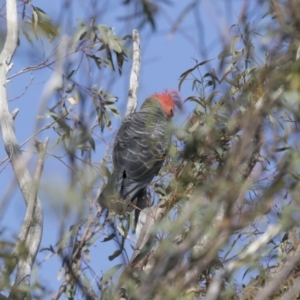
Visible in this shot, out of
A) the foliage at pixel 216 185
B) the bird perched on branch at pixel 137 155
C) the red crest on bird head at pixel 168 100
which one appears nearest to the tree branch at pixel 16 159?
the foliage at pixel 216 185

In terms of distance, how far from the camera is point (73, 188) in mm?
2045

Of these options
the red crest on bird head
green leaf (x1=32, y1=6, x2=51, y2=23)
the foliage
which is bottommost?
the foliage

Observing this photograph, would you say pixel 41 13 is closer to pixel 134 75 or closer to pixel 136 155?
pixel 134 75

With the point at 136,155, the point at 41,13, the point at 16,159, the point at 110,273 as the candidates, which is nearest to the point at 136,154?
the point at 136,155

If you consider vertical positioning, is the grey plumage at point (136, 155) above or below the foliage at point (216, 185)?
above

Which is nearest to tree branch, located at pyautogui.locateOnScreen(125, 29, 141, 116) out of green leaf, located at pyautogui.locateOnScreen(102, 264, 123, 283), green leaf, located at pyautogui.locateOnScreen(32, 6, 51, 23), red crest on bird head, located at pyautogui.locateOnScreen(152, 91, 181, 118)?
green leaf, located at pyautogui.locateOnScreen(32, 6, 51, 23)

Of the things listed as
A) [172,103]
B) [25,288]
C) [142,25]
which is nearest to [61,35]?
[142,25]

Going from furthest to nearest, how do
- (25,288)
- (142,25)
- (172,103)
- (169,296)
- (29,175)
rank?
(172,103) → (29,175) → (25,288) → (142,25) → (169,296)

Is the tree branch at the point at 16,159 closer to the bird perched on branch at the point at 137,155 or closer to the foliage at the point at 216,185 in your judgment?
the foliage at the point at 216,185

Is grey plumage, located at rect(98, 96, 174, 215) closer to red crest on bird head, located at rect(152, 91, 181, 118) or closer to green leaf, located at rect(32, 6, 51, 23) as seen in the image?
red crest on bird head, located at rect(152, 91, 181, 118)

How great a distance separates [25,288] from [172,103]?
4188mm

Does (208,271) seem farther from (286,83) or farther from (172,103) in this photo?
(172,103)

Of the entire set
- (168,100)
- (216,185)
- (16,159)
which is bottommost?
(216,185)

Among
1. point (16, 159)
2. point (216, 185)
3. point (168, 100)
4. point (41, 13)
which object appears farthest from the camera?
point (168, 100)
